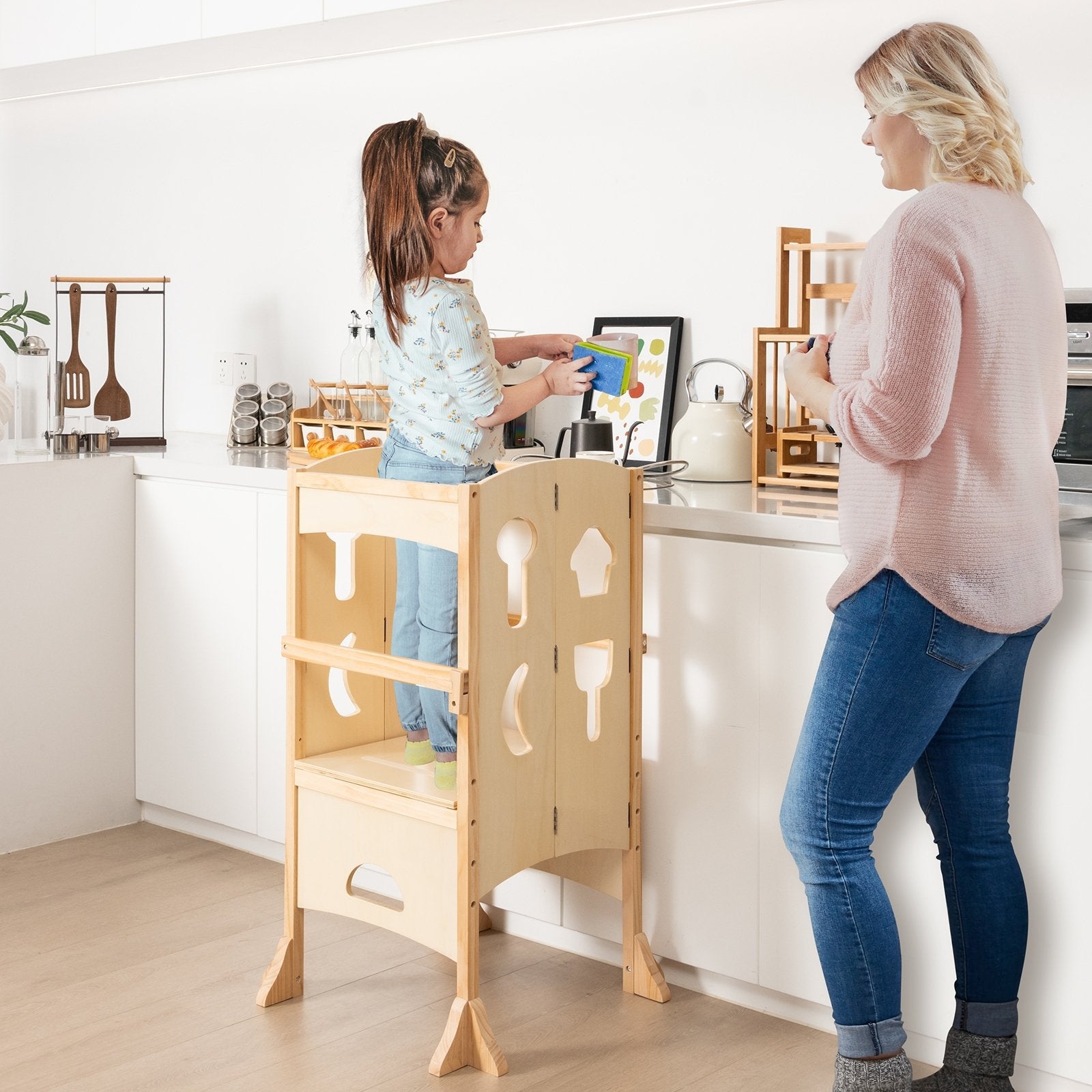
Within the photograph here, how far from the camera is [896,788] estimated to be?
1.63m

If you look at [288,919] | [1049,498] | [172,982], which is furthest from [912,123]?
[172,982]

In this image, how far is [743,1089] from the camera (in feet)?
5.99

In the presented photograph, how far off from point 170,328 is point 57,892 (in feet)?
5.16

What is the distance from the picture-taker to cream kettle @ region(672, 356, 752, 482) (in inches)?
94.1

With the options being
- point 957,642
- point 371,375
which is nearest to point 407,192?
point 957,642

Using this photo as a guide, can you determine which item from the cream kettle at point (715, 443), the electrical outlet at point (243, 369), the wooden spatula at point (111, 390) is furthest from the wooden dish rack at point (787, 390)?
the wooden spatula at point (111, 390)

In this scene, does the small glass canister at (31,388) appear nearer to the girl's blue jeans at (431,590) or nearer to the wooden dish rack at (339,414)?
the wooden dish rack at (339,414)

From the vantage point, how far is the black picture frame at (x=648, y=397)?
2598 millimetres

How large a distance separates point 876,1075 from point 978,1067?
0.56 feet

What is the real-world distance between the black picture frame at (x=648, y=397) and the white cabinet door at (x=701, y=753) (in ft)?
1.84

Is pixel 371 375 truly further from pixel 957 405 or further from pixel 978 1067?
pixel 978 1067

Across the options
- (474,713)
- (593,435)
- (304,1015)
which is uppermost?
(593,435)

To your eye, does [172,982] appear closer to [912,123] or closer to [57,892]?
[57,892]

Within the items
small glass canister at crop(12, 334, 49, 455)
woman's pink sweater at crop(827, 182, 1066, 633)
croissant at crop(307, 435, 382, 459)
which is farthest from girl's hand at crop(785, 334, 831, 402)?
small glass canister at crop(12, 334, 49, 455)
